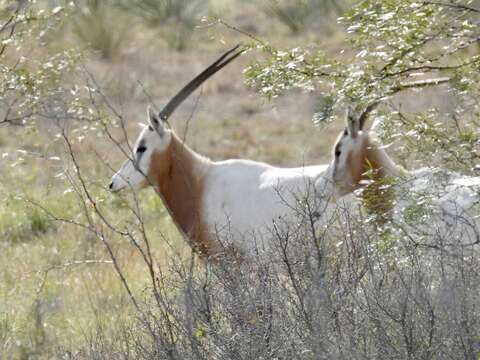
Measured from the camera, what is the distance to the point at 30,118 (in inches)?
314

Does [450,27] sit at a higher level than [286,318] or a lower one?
higher

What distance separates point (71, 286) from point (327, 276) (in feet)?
13.5

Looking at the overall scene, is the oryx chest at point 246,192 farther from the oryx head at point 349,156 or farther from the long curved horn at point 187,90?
the long curved horn at point 187,90

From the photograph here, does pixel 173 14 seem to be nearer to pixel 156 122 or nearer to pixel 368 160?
pixel 156 122

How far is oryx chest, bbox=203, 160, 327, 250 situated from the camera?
9.16 metres

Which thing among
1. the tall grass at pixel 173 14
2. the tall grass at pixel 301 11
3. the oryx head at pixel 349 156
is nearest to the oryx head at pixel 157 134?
the oryx head at pixel 349 156

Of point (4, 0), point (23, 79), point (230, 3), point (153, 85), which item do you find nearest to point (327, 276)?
point (23, 79)

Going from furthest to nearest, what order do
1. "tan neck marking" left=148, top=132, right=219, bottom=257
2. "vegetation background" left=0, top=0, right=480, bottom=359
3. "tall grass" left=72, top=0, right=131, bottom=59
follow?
"tall grass" left=72, top=0, right=131, bottom=59 < "tan neck marking" left=148, top=132, right=219, bottom=257 < "vegetation background" left=0, top=0, right=480, bottom=359

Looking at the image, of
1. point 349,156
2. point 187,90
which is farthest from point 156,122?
point 349,156

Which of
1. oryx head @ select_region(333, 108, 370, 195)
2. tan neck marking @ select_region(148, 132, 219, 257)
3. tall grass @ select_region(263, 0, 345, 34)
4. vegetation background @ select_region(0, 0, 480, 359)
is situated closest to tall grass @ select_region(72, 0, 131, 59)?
tall grass @ select_region(263, 0, 345, 34)

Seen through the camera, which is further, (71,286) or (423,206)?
(71,286)

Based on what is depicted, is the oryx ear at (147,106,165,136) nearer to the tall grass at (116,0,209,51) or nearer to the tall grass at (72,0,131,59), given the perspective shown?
the tall grass at (116,0,209,51)

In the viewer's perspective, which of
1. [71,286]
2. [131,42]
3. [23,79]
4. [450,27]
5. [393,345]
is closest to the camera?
[393,345]

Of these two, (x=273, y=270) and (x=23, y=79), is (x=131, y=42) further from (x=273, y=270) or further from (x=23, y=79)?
(x=273, y=270)
